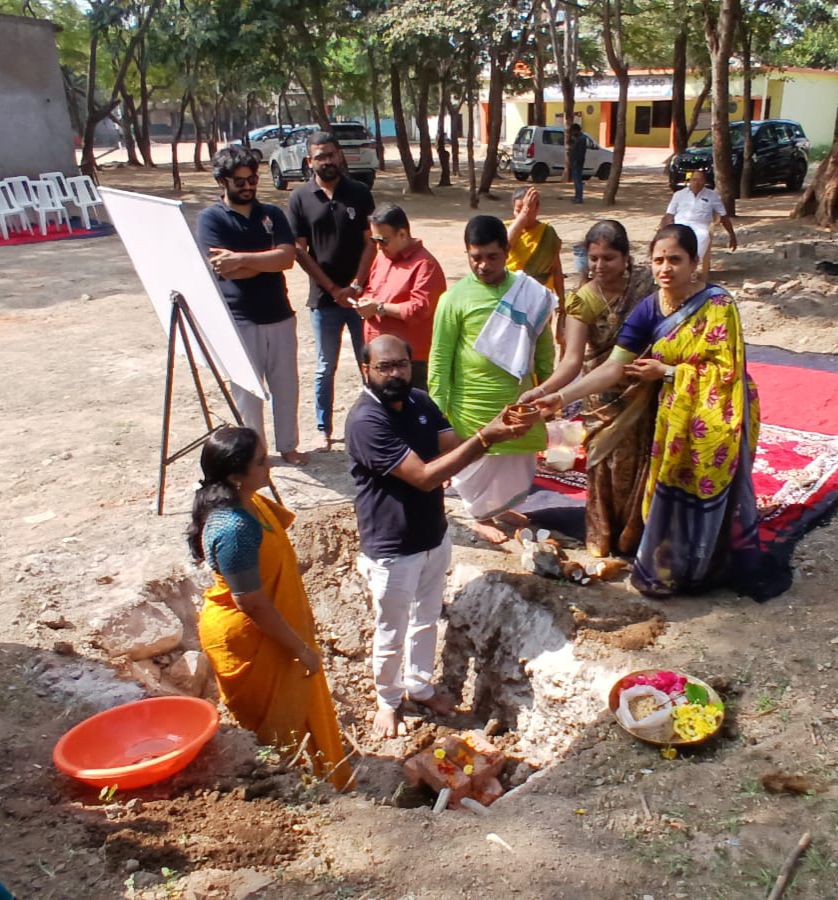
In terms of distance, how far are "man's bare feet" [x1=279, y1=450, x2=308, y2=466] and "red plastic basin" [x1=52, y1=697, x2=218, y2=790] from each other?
98.4 inches

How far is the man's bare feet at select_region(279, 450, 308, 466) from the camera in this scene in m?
5.33

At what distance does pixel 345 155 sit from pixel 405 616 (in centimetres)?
2047

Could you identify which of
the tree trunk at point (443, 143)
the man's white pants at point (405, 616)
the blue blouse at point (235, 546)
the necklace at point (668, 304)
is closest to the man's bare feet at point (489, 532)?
the man's white pants at point (405, 616)

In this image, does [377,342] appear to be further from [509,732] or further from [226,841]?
[509,732]

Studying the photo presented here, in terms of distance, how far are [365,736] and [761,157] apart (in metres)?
19.2

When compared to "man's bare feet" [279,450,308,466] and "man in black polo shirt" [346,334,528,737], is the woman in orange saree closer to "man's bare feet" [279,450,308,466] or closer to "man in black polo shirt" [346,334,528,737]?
"man in black polo shirt" [346,334,528,737]

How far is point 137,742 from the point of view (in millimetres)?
2904

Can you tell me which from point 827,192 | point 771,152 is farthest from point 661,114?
point 827,192

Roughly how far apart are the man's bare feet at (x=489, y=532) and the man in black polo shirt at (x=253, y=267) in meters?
1.34

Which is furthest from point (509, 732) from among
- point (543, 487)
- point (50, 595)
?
point (50, 595)

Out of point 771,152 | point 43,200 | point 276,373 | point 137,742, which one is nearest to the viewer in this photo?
point 137,742

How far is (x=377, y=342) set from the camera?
9.96 ft

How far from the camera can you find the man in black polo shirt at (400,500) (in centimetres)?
303

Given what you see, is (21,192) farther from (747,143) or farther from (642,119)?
(642,119)
